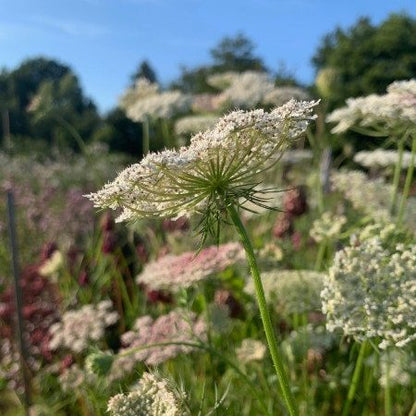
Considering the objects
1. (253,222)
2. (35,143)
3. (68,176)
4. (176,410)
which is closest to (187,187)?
(176,410)

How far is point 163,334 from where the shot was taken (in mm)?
3283

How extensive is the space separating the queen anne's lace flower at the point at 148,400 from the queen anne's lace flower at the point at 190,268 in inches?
44.2

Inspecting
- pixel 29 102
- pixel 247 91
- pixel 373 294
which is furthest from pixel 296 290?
pixel 29 102

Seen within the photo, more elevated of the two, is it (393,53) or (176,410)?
(393,53)

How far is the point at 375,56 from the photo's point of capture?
35844 millimetres

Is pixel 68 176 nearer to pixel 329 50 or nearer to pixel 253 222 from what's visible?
pixel 253 222

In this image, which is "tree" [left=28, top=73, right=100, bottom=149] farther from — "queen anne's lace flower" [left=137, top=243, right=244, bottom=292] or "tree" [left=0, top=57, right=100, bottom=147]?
"queen anne's lace flower" [left=137, top=243, right=244, bottom=292]

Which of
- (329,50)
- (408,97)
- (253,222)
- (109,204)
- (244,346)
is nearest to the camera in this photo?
(109,204)

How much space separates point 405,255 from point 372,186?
202 cm

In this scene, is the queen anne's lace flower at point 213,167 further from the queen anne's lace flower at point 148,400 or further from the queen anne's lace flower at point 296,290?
the queen anne's lace flower at point 296,290

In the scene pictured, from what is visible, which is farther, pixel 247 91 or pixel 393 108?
pixel 247 91

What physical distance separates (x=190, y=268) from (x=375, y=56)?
34.8 m

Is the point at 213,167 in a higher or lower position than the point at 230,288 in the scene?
higher

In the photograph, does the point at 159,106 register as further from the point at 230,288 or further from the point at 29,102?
the point at 29,102
